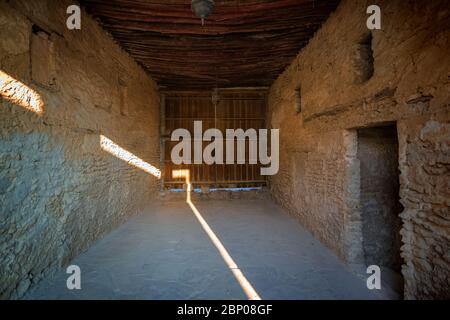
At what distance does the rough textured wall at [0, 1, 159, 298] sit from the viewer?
244 cm

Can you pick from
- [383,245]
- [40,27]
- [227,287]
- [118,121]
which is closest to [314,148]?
[383,245]

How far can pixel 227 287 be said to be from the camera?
286 centimetres

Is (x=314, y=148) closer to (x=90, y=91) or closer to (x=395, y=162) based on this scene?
(x=395, y=162)

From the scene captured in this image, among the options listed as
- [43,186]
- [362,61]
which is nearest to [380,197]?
[362,61]

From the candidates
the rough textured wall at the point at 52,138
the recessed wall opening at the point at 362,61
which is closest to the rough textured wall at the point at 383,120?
the recessed wall opening at the point at 362,61

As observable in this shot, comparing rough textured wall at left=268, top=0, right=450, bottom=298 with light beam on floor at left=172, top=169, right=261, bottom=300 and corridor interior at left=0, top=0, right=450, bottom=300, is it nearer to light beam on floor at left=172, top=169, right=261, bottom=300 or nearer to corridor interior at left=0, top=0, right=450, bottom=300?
corridor interior at left=0, top=0, right=450, bottom=300

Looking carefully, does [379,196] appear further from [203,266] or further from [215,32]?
[215,32]

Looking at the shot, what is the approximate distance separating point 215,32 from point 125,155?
3.54 m

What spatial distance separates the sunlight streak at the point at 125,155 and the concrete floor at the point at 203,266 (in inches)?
65.4

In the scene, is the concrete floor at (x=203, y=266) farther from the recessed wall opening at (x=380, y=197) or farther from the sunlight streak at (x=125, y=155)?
the sunlight streak at (x=125, y=155)

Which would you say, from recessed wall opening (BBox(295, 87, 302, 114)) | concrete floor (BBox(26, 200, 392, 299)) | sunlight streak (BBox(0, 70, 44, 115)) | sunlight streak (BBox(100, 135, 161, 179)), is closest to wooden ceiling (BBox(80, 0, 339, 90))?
recessed wall opening (BBox(295, 87, 302, 114))

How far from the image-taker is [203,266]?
3.39m

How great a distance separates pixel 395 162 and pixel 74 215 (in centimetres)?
521

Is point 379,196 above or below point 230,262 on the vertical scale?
above
